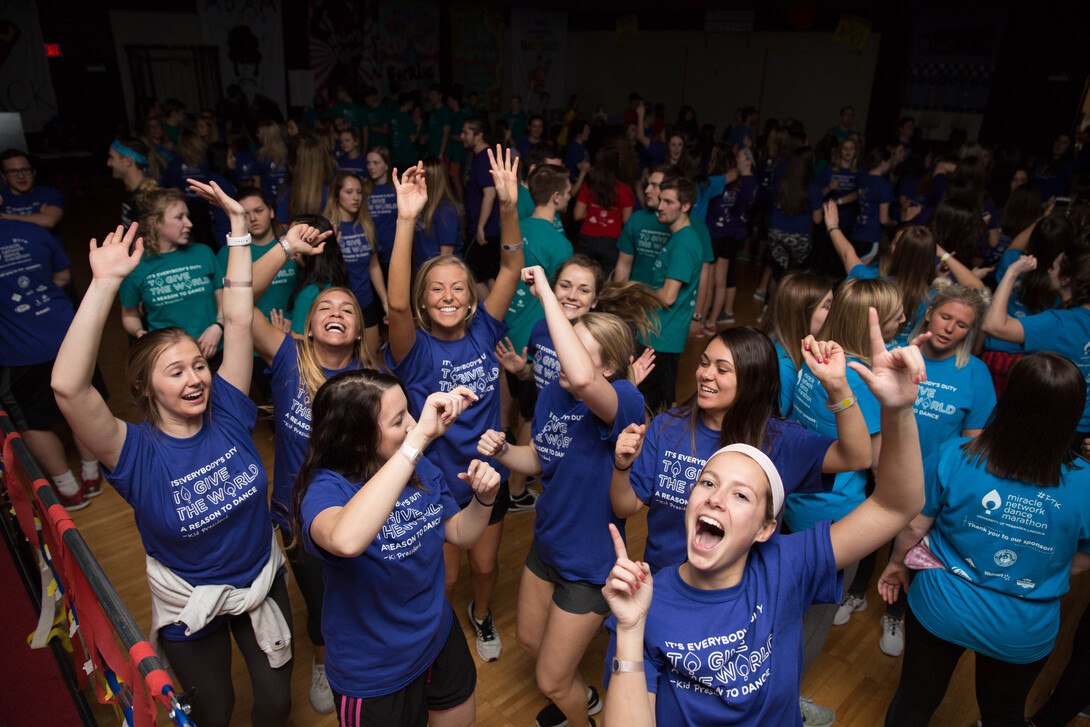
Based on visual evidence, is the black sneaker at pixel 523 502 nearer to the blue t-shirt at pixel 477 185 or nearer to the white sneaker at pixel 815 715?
the white sneaker at pixel 815 715

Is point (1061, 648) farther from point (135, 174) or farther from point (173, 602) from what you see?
point (135, 174)

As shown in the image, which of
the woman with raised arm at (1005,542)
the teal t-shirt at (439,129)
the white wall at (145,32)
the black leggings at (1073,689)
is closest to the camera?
the woman with raised arm at (1005,542)

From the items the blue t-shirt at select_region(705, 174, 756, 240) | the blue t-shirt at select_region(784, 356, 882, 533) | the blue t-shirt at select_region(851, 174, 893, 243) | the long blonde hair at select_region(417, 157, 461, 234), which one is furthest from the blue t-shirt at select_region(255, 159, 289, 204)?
the blue t-shirt at select_region(784, 356, 882, 533)

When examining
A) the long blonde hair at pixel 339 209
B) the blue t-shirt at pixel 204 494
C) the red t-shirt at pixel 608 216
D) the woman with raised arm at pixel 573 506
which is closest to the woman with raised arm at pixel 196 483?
the blue t-shirt at pixel 204 494

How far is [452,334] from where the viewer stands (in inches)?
112

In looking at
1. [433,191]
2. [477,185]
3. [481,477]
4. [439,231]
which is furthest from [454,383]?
[477,185]

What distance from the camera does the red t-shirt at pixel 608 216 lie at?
18.6 feet

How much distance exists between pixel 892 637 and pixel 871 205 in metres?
4.60

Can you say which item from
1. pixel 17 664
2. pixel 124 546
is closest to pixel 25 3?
pixel 124 546

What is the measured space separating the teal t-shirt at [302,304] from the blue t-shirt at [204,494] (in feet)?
4.39

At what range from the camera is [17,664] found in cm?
290

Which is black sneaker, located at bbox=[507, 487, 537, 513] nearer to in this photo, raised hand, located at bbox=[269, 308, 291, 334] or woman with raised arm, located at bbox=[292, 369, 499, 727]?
raised hand, located at bbox=[269, 308, 291, 334]

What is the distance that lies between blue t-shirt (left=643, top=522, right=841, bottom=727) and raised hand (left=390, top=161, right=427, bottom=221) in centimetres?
176

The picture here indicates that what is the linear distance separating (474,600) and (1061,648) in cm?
265
